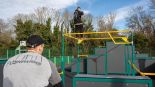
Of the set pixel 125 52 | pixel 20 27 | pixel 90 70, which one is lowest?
pixel 90 70

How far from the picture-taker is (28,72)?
2.53m

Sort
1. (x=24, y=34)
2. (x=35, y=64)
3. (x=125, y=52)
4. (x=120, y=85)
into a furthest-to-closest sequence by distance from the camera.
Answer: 1. (x=24, y=34)
2. (x=125, y=52)
3. (x=120, y=85)
4. (x=35, y=64)

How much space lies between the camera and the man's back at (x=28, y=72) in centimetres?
253

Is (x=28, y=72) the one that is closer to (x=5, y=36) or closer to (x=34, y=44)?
(x=34, y=44)

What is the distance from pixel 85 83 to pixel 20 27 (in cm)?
3825

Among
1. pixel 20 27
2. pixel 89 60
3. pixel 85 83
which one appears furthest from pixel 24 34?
pixel 85 83

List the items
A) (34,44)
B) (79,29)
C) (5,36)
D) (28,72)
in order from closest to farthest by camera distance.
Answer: (28,72), (34,44), (79,29), (5,36)

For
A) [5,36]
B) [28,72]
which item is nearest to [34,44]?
[28,72]

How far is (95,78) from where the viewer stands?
5.03 m

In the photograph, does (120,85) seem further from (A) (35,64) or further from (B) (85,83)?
(A) (35,64)

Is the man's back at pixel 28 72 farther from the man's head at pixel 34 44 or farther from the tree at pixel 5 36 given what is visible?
the tree at pixel 5 36

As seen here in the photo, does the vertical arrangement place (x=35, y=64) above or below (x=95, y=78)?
above

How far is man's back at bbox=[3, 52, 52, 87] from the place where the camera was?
8.30ft

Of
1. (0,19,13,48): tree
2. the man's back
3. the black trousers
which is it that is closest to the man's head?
the man's back
